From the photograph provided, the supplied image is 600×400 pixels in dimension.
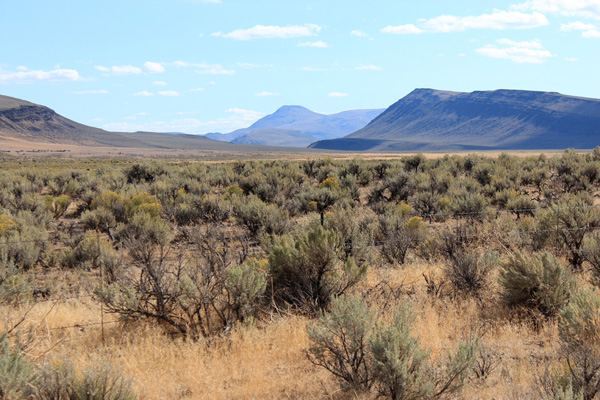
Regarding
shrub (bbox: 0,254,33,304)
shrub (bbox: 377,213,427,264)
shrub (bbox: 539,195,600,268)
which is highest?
shrub (bbox: 539,195,600,268)

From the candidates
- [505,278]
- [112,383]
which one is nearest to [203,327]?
[112,383]

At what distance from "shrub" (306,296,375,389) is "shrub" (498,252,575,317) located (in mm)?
2959

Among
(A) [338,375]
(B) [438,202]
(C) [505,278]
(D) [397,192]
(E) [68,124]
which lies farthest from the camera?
(E) [68,124]

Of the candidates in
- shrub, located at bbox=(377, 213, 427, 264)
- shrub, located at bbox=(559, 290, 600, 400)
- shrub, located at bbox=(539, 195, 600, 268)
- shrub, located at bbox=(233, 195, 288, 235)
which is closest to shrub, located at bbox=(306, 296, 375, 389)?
shrub, located at bbox=(559, 290, 600, 400)

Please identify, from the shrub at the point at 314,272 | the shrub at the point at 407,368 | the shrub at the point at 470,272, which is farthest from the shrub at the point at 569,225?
the shrub at the point at 407,368

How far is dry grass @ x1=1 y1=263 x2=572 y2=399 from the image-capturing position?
4.29m

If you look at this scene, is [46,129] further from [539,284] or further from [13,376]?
[539,284]

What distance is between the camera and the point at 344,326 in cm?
421

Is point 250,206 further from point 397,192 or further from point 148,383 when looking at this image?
point 148,383

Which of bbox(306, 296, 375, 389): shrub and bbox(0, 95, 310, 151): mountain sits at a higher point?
bbox(0, 95, 310, 151): mountain

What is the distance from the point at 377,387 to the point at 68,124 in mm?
178453

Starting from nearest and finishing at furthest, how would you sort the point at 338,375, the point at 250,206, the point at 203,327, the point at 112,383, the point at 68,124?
the point at 112,383, the point at 338,375, the point at 203,327, the point at 250,206, the point at 68,124

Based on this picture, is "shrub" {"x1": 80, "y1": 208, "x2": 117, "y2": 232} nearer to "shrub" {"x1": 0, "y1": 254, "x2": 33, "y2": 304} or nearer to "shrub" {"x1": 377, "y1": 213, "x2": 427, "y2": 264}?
"shrub" {"x1": 0, "y1": 254, "x2": 33, "y2": 304}

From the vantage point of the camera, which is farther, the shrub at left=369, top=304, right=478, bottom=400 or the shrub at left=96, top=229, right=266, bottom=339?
the shrub at left=96, top=229, right=266, bottom=339
